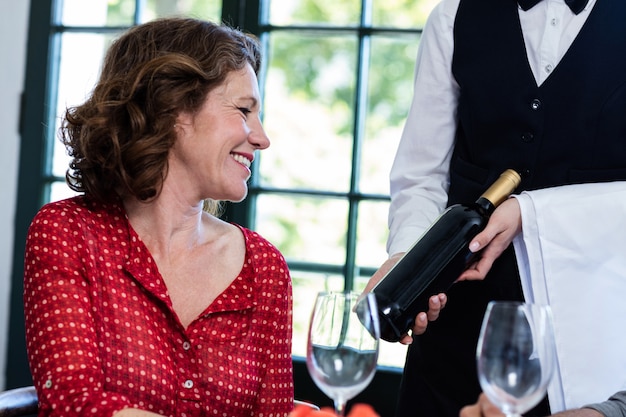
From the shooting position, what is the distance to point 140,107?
1.75 meters

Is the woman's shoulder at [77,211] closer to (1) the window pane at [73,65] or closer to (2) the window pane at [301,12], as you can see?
(2) the window pane at [301,12]

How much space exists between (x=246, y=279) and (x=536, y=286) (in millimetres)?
567

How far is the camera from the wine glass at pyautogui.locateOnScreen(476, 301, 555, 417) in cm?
100

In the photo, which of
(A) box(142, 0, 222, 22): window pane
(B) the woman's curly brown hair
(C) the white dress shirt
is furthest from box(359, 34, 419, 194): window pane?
(B) the woman's curly brown hair

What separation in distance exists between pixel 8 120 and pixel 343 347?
2.23 m

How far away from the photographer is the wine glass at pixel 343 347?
42.5 inches

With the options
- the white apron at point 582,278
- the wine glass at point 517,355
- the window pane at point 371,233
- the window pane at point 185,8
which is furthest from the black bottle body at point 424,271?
the window pane at point 185,8

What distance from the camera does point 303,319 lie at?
2.90 meters

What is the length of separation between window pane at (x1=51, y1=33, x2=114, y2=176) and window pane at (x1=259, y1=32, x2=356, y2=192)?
0.64 m


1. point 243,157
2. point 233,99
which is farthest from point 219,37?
point 243,157

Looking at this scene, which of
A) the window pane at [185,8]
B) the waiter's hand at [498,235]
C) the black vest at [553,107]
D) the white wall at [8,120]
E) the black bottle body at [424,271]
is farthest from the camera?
the white wall at [8,120]

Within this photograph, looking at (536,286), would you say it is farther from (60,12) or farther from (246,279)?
(60,12)

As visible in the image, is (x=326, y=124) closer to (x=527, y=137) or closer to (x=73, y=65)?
(x=73, y=65)

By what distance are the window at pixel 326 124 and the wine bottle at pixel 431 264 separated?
46.2 inches
